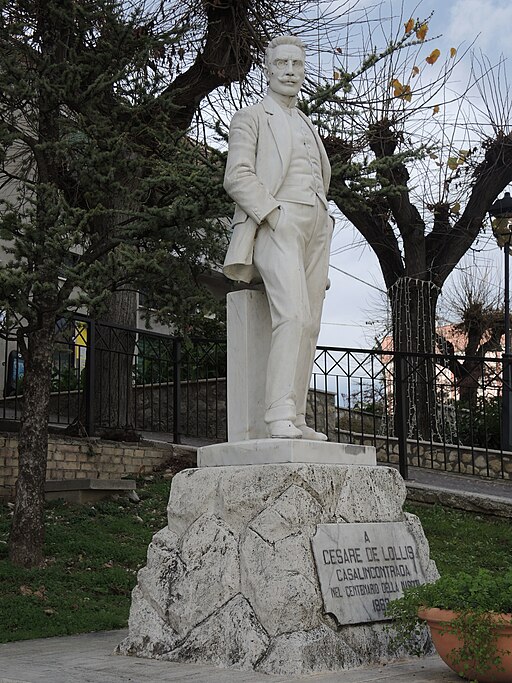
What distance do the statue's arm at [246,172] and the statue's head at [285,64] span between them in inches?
10.8

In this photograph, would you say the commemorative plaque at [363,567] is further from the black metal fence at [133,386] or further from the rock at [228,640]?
the black metal fence at [133,386]

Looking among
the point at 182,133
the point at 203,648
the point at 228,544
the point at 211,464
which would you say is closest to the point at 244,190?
the point at 211,464

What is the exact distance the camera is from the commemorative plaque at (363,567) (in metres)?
4.86

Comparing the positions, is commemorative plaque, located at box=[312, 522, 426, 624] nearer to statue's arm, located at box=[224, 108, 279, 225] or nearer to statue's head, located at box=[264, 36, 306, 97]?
statue's arm, located at box=[224, 108, 279, 225]

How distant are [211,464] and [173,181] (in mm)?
3358

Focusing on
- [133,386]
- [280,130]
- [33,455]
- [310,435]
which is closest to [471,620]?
[310,435]

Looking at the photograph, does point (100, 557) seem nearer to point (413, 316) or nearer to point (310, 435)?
point (310, 435)

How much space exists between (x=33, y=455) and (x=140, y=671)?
3.74m

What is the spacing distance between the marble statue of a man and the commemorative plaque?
63cm

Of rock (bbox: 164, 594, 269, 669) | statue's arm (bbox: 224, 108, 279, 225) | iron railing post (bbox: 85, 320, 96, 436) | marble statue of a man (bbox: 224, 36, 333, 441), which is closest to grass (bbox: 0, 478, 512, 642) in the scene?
iron railing post (bbox: 85, 320, 96, 436)

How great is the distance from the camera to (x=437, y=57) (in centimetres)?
1259

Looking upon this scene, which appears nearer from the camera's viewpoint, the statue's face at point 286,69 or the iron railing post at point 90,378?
the statue's face at point 286,69

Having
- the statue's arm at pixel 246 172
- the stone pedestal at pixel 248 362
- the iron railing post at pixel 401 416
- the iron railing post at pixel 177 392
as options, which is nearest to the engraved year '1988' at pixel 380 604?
the stone pedestal at pixel 248 362

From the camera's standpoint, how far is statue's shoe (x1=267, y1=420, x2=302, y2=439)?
5.27 metres
